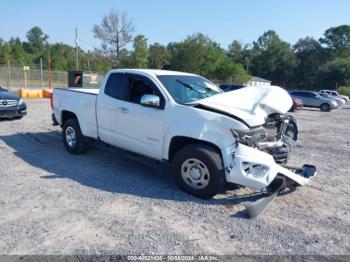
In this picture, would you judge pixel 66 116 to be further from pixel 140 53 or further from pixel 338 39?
pixel 338 39

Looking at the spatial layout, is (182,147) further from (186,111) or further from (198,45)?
(198,45)

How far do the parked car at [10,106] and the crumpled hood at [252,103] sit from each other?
8477 mm

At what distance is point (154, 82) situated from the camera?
19.7ft

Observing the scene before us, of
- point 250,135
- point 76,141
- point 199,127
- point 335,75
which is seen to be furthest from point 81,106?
point 335,75

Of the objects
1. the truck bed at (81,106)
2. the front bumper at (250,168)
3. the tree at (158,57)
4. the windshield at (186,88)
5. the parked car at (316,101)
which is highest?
the tree at (158,57)

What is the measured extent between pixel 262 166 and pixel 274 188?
1.80ft

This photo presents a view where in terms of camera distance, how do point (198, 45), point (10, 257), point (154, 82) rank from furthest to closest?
point (198, 45) → point (154, 82) → point (10, 257)

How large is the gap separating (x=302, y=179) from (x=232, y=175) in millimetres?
1249

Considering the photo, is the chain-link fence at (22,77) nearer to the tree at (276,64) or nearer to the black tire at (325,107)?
the black tire at (325,107)

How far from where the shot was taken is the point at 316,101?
30078 millimetres

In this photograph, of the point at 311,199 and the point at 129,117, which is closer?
the point at 311,199

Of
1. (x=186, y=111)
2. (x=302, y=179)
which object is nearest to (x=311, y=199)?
(x=302, y=179)

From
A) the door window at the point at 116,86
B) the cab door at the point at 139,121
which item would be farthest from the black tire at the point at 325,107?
the cab door at the point at 139,121

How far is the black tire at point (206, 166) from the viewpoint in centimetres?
505
